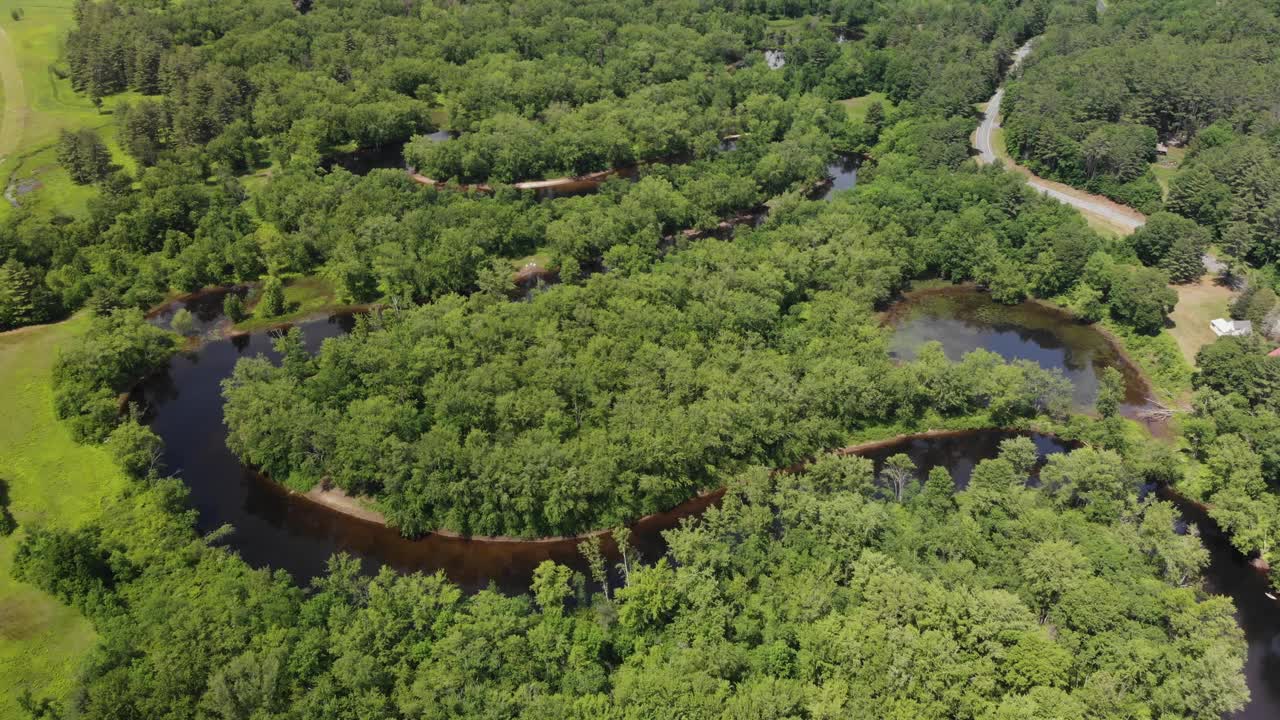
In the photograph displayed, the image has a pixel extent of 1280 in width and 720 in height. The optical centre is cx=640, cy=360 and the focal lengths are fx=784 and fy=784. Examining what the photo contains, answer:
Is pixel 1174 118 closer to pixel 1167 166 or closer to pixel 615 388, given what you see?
pixel 1167 166

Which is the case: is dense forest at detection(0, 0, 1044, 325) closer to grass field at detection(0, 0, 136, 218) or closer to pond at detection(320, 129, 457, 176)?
pond at detection(320, 129, 457, 176)

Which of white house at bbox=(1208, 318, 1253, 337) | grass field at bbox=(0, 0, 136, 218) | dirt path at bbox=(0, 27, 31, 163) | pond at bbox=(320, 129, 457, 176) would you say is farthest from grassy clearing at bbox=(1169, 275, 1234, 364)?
dirt path at bbox=(0, 27, 31, 163)

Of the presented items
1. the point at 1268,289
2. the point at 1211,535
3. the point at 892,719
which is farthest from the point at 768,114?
the point at 892,719

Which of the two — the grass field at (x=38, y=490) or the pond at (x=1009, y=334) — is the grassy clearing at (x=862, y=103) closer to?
the pond at (x=1009, y=334)

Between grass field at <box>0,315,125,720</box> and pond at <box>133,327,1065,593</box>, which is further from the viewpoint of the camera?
pond at <box>133,327,1065,593</box>

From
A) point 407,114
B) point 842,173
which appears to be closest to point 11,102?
point 407,114

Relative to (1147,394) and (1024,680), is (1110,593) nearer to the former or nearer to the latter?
(1024,680)

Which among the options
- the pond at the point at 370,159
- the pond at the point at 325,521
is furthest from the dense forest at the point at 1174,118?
the pond at the point at 370,159
